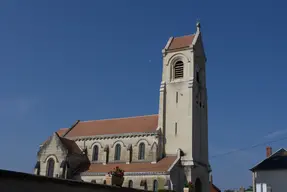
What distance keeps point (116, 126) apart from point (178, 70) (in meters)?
11.3

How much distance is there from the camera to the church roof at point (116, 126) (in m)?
46.0

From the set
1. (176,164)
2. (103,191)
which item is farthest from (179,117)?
(103,191)

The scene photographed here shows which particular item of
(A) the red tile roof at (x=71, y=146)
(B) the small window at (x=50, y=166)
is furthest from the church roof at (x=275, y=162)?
(B) the small window at (x=50, y=166)

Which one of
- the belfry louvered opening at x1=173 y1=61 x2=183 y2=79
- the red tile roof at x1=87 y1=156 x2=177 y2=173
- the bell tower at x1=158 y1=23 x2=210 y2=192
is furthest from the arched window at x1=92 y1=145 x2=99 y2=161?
the belfry louvered opening at x1=173 y1=61 x2=183 y2=79

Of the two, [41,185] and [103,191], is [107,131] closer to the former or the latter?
[103,191]

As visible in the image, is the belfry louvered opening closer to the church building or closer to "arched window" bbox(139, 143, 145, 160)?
the church building

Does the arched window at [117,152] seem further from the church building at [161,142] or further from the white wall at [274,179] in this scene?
the white wall at [274,179]

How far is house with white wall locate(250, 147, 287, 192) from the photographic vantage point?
40.7 m

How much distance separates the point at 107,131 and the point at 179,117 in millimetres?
10513

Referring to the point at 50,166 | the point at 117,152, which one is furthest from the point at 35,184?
the point at 117,152

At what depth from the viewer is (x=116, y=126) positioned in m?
48.8

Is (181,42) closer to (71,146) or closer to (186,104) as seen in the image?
(186,104)

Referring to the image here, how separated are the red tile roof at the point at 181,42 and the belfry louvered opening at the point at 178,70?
7.50ft

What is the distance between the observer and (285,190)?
40281 millimetres
